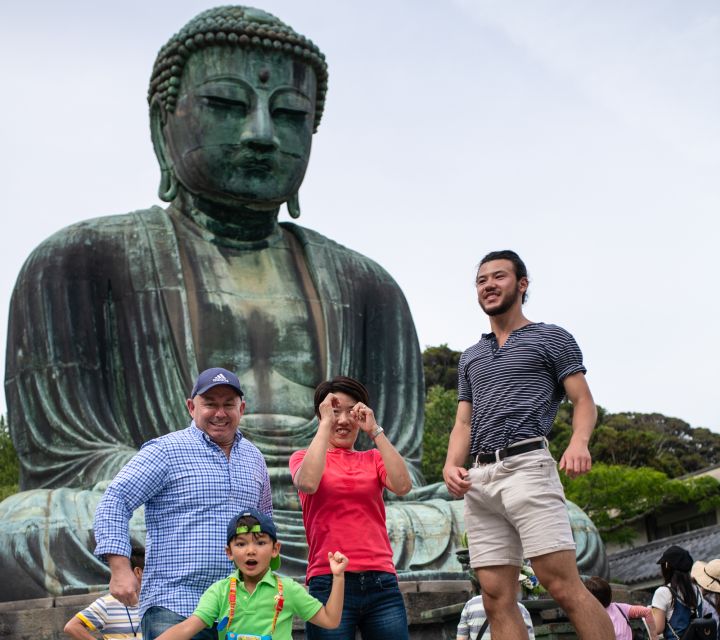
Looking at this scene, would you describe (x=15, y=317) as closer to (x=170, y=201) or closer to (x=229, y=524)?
(x=170, y=201)

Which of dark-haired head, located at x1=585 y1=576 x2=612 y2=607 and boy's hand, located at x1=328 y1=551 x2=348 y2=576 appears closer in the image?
boy's hand, located at x1=328 y1=551 x2=348 y2=576

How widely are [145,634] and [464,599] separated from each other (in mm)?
3879

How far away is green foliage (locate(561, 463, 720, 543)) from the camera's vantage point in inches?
910

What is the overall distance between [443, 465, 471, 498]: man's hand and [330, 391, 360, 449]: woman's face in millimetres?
381

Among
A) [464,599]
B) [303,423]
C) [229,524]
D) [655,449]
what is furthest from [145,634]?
[655,449]

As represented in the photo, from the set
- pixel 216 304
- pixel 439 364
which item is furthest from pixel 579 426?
pixel 439 364

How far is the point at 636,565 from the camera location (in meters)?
22.3

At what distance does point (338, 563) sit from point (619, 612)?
2300 millimetres

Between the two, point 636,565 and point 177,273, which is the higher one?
point 177,273

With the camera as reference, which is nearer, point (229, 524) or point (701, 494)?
point (229, 524)

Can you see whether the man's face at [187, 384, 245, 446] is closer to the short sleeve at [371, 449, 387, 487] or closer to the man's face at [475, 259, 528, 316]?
the short sleeve at [371, 449, 387, 487]

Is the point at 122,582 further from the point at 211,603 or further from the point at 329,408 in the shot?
the point at 329,408

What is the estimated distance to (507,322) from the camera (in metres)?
4.81

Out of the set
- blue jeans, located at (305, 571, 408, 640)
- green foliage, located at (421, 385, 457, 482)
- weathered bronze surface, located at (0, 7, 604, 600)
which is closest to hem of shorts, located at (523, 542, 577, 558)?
blue jeans, located at (305, 571, 408, 640)
